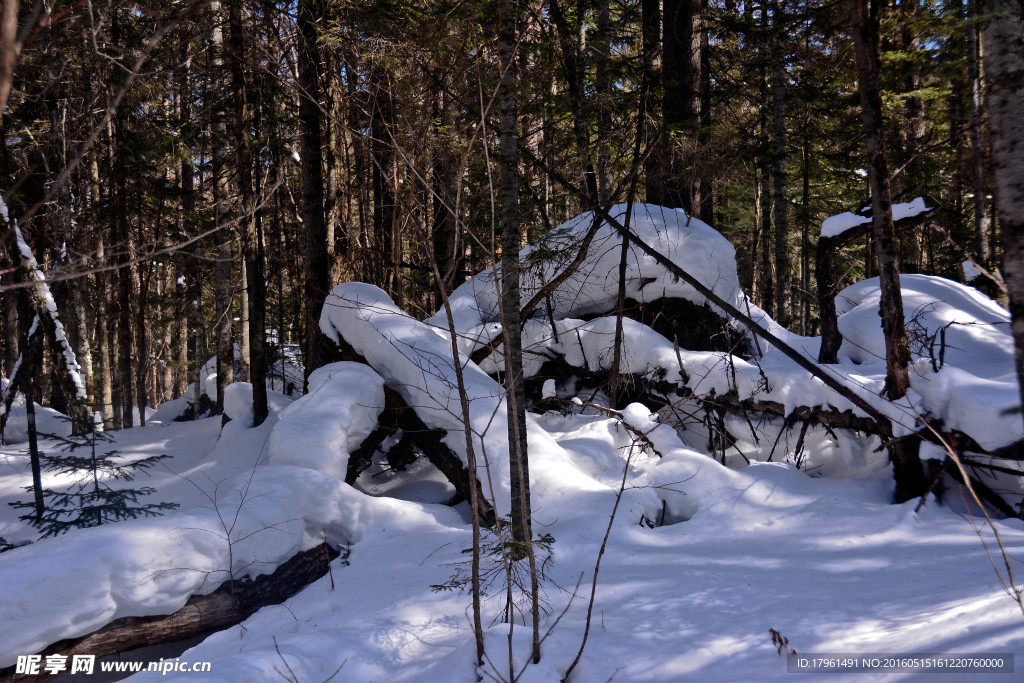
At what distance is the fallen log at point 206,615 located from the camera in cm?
400

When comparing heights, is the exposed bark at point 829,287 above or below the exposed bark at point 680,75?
below

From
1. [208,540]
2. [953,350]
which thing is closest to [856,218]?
[953,350]

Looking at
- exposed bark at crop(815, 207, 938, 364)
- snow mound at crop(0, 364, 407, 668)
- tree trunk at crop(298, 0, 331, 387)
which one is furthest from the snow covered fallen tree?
tree trunk at crop(298, 0, 331, 387)

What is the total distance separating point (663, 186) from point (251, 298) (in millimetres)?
6446

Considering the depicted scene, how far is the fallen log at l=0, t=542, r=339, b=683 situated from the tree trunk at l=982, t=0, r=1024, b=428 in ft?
16.3

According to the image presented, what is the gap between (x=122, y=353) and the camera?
12.5m

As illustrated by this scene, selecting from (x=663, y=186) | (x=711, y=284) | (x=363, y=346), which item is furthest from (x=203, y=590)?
(x=663, y=186)

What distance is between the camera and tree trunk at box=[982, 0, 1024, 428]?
2346mm

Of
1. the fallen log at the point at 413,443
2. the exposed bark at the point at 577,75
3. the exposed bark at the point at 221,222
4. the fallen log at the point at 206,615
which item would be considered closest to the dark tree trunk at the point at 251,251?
the exposed bark at the point at 221,222

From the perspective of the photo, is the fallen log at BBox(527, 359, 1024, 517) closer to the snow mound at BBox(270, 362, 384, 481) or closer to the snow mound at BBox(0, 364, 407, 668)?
the snow mound at BBox(270, 362, 384, 481)

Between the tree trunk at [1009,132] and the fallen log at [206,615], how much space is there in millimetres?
4970

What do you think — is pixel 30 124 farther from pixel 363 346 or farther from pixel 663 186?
pixel 663 186

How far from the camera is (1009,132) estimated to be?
101 inches

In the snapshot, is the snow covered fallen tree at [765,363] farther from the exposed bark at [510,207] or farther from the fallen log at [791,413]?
the exposed bark at [510,207]
